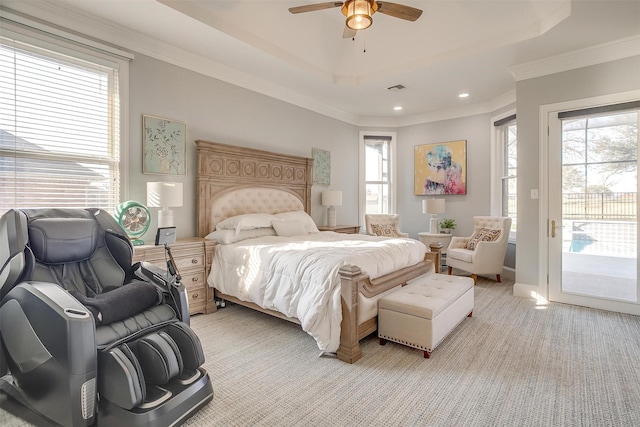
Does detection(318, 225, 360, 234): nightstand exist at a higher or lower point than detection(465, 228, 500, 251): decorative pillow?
higher

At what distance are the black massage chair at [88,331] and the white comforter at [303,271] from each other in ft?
2.82

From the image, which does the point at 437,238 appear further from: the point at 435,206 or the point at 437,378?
the point at 437,378

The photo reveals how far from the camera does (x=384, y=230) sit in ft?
19.2

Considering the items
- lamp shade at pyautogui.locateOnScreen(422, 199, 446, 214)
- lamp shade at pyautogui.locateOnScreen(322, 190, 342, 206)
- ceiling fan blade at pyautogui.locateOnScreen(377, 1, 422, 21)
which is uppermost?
ceiling fan blade at pyautogui.locateOnScreen(377, 1, 422, 21)

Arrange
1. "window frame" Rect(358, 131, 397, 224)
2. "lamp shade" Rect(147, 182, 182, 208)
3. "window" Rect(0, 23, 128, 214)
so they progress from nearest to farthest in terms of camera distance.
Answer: "window" Rect(0, 23, 128, 214), "lamp shade" Rect(147, 182, 182, 208), "window frame" Rect(358, 131, 397, 224)

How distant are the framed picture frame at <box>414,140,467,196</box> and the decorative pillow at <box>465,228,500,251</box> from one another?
41.7 inches

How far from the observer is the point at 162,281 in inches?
89.2

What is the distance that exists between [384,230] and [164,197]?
12.5 feet

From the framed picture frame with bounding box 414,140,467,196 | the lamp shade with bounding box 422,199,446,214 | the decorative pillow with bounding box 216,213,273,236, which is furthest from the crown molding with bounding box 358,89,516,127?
the decorative pillow with bounding box 216,213,273,236

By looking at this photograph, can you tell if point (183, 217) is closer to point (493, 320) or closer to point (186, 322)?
point (186, 322)

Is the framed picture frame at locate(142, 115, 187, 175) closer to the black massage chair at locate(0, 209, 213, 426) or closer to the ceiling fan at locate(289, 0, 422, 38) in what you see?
the black massage chair at locate(0, 209, 213, 426)

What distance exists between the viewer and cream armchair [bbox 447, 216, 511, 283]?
15.7 feet

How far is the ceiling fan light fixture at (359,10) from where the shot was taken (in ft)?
7.65

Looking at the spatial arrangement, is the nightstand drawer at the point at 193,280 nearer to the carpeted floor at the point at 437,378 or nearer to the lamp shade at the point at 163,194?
the carpeted floor at the point at 437,378
